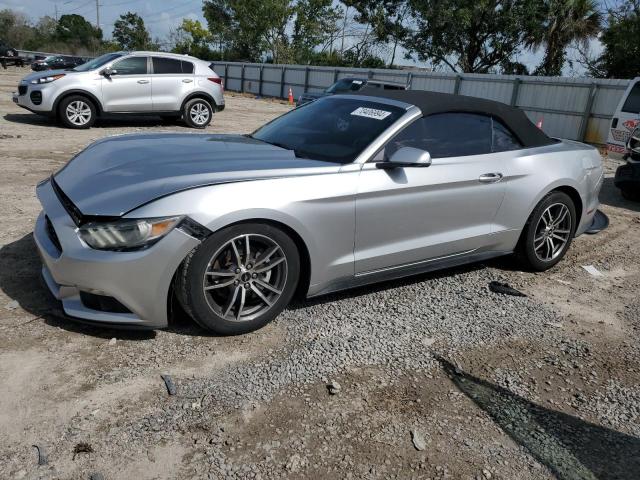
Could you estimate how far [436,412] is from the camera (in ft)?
9.80

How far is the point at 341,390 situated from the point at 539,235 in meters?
2.80

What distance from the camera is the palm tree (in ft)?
87.9

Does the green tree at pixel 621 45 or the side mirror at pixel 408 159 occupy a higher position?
the green tree at pixel 621 45

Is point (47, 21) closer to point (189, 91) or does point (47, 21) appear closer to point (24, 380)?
point (189, 91)

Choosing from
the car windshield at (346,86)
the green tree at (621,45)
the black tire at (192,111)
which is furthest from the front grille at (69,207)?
the green tree at (621,45)

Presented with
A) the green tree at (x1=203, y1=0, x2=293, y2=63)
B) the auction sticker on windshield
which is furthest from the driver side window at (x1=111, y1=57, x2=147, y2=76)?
the green tree at (x1=203, y1=0, x2=293, y2=63)

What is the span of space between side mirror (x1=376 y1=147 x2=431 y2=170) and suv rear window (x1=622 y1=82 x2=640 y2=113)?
29.0 ft

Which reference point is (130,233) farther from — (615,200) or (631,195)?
(631,195)

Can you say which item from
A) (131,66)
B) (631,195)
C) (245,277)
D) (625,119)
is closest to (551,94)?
(625,119)

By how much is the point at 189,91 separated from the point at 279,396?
37.2 feet

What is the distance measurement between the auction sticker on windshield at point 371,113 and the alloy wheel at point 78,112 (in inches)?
377

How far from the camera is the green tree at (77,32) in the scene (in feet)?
251

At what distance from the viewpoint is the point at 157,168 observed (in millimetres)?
3561

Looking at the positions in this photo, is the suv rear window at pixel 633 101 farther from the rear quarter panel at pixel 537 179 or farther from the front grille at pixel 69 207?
the front grille at pixel 69 207
